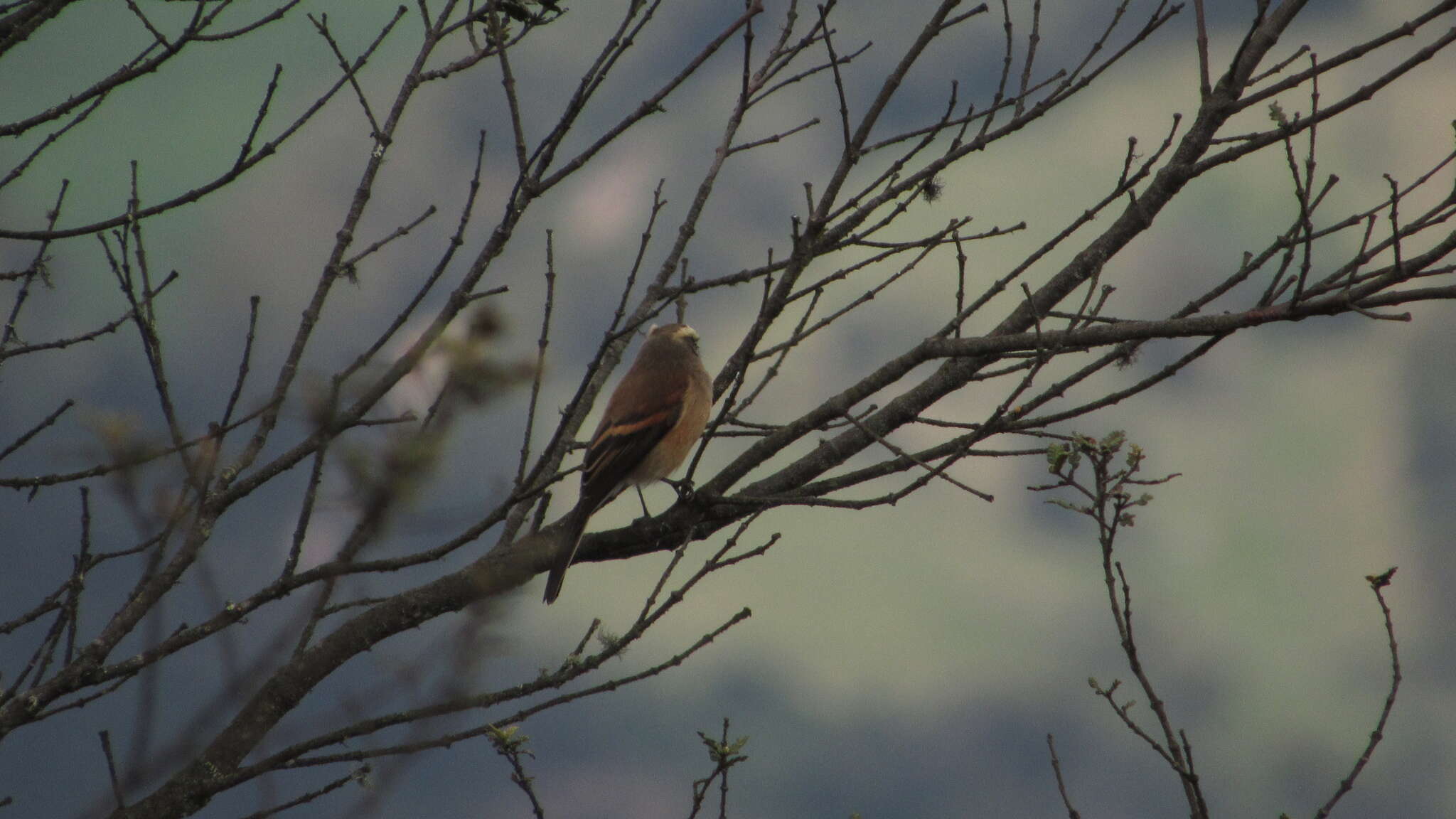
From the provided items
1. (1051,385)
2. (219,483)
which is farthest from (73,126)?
(1051,385)

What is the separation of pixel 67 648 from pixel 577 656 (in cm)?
175

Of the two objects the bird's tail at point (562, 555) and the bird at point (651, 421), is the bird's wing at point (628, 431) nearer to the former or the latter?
the bird at point (651, 421)

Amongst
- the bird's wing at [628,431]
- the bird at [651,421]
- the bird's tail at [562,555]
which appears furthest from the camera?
the bird at [651,421]

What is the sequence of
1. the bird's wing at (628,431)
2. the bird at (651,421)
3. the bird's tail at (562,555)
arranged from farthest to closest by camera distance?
the bird at (651,421) < the bird's wing at (628,431) < the bird's tail at (562,555)

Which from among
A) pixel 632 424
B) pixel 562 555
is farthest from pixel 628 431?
pixel 562 555

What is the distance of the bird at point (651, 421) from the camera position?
23.2 ft

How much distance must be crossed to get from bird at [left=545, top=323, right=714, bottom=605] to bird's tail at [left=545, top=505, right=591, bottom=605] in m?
0.49

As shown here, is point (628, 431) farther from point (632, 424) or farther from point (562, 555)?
point (562, 555)

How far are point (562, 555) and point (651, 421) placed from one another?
1.73 metres

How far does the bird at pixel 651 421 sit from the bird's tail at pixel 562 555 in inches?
A: 19.4

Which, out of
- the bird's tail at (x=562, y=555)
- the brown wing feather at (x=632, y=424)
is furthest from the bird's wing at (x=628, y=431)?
the bird's tail at (x=562, y=555)

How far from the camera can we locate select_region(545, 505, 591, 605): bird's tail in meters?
5.90

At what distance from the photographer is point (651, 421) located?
7.50m

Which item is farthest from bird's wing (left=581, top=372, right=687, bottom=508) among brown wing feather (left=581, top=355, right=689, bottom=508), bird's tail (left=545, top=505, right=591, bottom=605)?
bird's tail (left=545, top=505, right=591, bottom=605)
